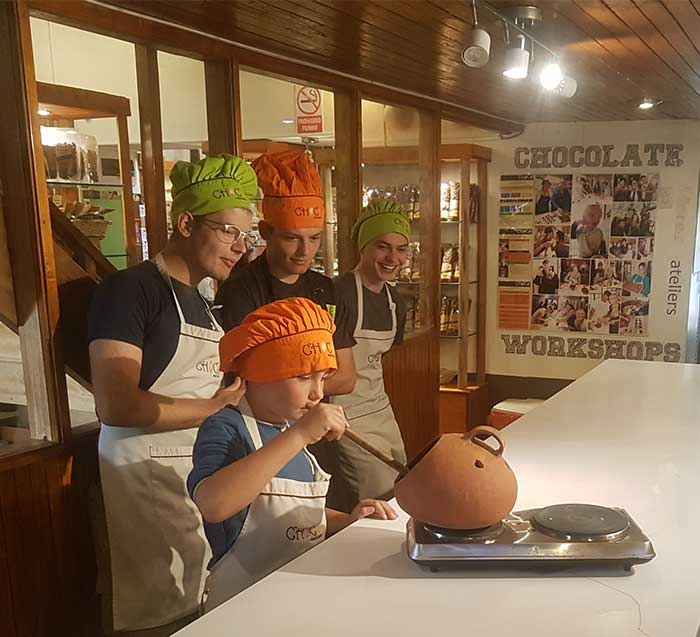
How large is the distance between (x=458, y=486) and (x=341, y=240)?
7.27 ft

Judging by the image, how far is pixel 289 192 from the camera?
2225mm

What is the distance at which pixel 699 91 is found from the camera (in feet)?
11.6

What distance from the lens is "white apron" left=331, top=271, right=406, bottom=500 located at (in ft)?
8.54

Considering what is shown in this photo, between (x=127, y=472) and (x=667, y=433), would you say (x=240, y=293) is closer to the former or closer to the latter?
(x=127, y=472)

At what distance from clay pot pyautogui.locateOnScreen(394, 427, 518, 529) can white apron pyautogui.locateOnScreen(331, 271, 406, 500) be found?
1397 millimetres

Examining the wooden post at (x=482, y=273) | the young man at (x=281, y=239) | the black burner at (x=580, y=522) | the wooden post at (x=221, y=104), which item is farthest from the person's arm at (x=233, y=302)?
the wooden post at (x=482, y=273)

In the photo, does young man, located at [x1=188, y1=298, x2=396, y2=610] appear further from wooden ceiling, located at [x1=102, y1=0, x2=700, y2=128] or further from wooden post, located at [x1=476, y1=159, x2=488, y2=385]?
wooden post, located at [x1=476, y1=159, x2=488, y2=385]

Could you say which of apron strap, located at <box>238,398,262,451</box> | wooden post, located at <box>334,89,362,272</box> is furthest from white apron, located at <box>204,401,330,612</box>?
wooden post, located at <box>334,89,362,272</box>

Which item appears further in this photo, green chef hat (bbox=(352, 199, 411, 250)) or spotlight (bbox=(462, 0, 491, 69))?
green chef hat (bbox=(352, 199, 411, 250))

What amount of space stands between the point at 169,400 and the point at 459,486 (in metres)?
0.91

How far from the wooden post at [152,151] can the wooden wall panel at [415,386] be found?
5.02ft

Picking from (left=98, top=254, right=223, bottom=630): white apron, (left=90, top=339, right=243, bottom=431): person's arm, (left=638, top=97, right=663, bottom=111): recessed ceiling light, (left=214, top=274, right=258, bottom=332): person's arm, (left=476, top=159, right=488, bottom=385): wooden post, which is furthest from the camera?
(left=476, top=159, right=488, bottom=385): wooden post

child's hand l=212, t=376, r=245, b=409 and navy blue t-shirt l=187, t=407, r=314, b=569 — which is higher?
child's hand l=212, t=376, r=245, b=409

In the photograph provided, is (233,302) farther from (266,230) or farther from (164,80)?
(164,80)
